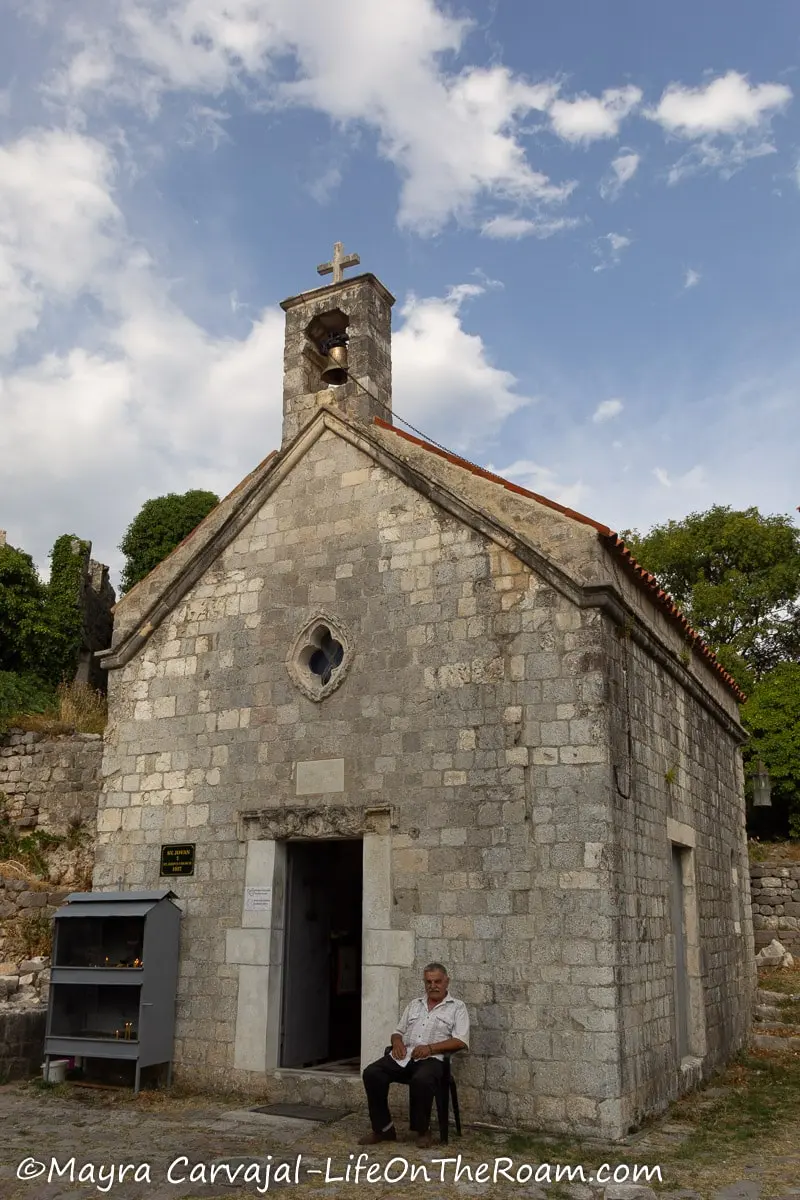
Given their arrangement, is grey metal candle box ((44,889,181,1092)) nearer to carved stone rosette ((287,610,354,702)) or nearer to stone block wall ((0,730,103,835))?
carved stone rosette ((287,610,354,702))

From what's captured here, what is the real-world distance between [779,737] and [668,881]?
45.9ft

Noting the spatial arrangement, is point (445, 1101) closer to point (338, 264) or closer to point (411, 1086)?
point (411, 1086)

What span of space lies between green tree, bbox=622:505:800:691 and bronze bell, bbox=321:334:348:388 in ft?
58.7

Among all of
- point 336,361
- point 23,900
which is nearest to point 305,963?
point 23,900

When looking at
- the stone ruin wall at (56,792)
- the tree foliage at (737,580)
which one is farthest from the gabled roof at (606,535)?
the tree foliage at (737,580)

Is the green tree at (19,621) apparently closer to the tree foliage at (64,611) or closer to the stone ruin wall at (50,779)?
the tree foliage at (64,611)

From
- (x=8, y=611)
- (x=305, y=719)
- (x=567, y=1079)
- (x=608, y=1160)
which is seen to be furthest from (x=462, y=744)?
(x=8, y=611)

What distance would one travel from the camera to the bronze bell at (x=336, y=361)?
10500 mm

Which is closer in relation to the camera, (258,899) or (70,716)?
(258,899)

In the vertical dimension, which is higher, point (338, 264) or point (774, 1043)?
point (338, 264)

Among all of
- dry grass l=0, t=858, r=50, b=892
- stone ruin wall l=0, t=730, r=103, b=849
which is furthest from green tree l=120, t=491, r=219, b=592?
dry grass l=0, t=858, r=50, b=892

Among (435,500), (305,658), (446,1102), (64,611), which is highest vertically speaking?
(64,611)

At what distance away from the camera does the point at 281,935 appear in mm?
8906

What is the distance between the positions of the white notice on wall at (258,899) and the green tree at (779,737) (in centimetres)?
1584
